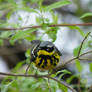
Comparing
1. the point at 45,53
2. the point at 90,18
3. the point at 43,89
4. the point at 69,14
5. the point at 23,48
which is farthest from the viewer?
the point at 69,14

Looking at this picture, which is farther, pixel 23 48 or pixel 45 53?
pixel 23 48

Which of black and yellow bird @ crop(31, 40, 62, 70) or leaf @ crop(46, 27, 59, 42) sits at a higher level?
leaf @ crop(46, 27, 59, 42)

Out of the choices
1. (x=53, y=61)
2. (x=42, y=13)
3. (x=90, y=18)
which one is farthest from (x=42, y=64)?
(x=90, y=18)

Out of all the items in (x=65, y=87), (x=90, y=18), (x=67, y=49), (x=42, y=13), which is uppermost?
(x=42, y=13)

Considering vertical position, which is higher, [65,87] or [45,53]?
[45,53]

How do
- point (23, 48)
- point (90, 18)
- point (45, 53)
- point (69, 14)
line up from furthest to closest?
point (69, 14), point (90, 18), point (23, 48), point (45, 53)

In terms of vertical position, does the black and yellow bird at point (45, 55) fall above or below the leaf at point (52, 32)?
below

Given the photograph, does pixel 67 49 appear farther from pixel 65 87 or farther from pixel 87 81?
pixel 65 87
